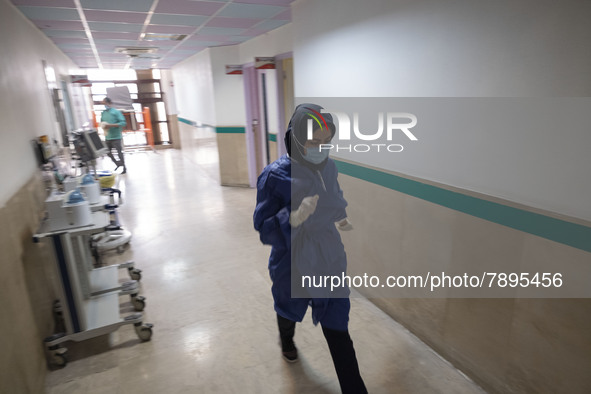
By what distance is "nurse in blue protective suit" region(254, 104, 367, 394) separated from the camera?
1.89 m

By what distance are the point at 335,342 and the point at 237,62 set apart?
5867mm

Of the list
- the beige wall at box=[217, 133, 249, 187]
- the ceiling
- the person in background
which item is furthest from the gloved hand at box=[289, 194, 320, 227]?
the person in background

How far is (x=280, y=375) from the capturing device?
2.26 metres

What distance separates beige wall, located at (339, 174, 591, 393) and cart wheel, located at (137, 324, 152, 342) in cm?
180

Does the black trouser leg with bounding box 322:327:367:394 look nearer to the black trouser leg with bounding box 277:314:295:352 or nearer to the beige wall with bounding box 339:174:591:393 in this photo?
the black trouser leg with bounding box 277:314:295:352

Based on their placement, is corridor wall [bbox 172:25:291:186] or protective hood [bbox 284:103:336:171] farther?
corridor wall [bbox 172:25:291:186]

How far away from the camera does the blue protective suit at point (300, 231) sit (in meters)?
1.89

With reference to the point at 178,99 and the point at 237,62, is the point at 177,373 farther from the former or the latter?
the point at 178,99

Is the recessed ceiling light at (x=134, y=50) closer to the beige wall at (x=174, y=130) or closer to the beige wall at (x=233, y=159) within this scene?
the beige wall at (x=233, y=159)

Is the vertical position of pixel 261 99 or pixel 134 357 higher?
pixel 261 99

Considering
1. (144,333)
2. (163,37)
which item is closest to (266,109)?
(163,37)

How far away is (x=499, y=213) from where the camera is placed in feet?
6.02

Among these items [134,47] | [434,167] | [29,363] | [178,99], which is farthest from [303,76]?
[178,99]

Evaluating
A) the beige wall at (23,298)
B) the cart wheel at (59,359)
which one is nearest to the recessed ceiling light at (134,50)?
the beige wall at (23,298)
